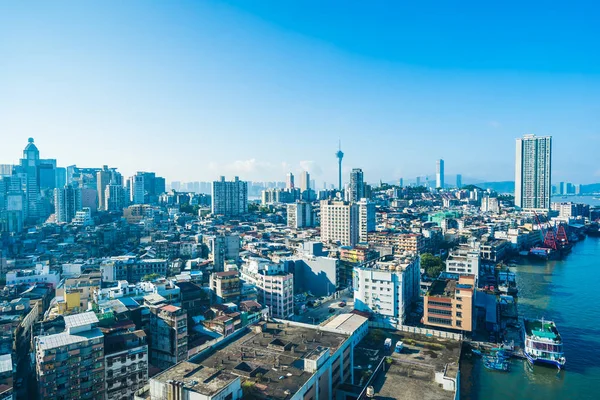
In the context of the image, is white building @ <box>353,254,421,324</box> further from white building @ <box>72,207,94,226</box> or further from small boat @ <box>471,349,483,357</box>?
white building @ <box>72,207,94,226</box>

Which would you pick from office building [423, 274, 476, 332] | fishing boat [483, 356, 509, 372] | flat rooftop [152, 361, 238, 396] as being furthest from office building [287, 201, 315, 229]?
flat rooftop [152, 361, 238, 396]

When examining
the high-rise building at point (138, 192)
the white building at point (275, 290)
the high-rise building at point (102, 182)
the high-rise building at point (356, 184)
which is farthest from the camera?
the high-rise building at point (356, 184)

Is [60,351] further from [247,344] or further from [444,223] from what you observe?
[444,223]

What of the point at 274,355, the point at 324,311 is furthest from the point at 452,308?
the point at 274,355

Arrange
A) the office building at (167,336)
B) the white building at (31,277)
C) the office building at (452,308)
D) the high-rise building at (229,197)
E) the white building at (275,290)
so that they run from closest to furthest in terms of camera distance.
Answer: the office building at (167,336), the office building at (452,308), the white building at (275,290), the white building at (31,277), the high-rise building at (229,197)

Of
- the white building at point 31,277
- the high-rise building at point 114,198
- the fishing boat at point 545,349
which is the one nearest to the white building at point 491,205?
the fishing boat at point 545,349

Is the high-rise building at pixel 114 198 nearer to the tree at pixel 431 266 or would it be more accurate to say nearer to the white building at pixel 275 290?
the white building at pixel 275 290
